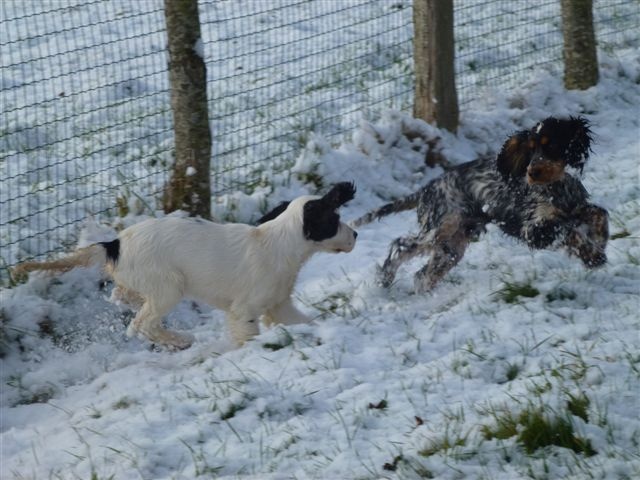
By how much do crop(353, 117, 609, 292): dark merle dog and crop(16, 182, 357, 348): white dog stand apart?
70 cm

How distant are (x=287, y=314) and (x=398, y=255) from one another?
946mm

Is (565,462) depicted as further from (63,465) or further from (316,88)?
(316,88)

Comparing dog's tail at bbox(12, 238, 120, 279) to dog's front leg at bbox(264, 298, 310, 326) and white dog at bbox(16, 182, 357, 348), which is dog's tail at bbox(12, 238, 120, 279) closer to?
white dog at bbox(16, 182, 357, 348)

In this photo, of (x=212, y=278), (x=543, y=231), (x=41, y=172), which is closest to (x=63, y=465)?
(x=212, y=278)

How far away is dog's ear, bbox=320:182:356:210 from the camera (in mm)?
6020

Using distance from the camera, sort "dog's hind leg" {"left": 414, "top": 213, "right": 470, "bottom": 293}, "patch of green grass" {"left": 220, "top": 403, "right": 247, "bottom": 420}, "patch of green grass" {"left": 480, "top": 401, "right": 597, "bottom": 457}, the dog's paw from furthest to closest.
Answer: the dog's paw
"dog's hind leg" {"left": 414, "top": 213, "right": 470, "bottom": 293}
"patch of green grass" {"left": 220, "top": 403, "right": 247, "bottom": 420}
"patch of green grass" {"left": 480, "top": 401, "right": 597, "bottom": 457}

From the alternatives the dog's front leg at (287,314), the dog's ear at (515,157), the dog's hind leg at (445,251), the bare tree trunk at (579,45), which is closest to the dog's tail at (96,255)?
the dog's front leg at (287,314)

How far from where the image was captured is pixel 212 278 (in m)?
6.03

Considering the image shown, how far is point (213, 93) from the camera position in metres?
10.5

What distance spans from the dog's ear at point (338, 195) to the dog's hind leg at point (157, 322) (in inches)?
42.1

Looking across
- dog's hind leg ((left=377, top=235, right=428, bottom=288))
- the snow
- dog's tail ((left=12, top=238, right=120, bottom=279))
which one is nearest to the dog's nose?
the snow

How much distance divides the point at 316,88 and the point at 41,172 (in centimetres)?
318

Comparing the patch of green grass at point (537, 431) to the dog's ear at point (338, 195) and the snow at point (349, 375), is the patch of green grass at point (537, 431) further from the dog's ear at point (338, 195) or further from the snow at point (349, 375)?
the dog's ear at point (338, 195)

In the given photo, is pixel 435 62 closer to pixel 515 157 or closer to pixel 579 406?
pixel 515 157
